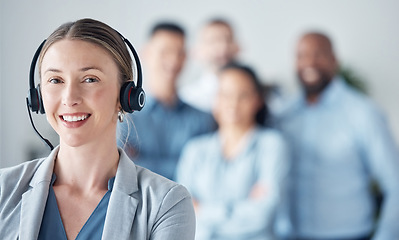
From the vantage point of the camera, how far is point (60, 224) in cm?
103

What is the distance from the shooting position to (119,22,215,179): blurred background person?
12.9ft

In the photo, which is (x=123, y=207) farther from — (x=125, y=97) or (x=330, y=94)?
(x=330, y=94)

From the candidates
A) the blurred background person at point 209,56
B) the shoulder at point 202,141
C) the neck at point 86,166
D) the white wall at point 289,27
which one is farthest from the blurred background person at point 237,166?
the neck at point 86,166

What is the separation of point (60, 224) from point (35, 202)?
6 centimetres

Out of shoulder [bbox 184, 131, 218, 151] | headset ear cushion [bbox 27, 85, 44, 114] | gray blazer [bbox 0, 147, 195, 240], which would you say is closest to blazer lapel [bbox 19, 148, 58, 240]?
gray blazer [bbox 0, 147, 195, 240]

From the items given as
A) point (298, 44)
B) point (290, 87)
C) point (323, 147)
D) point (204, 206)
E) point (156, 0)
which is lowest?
point (204, 206)

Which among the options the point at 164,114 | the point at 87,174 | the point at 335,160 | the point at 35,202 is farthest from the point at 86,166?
the point at 335,160

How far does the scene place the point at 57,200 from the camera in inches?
42.0

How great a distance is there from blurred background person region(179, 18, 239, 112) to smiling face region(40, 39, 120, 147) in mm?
2966

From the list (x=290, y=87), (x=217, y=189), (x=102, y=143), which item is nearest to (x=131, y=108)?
(x=102, y=143)

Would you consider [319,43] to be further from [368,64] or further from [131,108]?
[131,108]

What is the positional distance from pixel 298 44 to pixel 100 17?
1506mm

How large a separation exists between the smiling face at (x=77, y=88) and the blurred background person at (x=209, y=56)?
297 centimetres

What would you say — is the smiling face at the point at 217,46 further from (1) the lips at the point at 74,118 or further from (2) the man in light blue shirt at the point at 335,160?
(1) the lips at the point at 74,118
